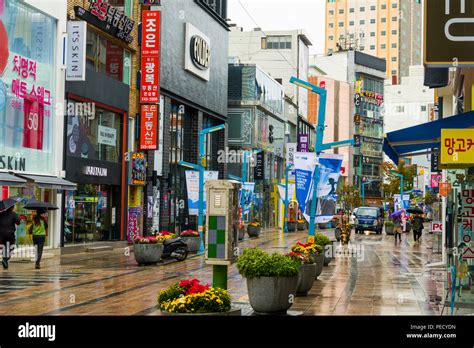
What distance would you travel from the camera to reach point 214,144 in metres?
61.3

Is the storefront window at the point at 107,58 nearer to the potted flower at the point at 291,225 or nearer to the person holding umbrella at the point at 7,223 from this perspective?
the person holding umbrella at the point at 7,223

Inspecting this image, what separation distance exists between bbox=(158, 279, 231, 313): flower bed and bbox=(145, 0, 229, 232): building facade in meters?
31.7

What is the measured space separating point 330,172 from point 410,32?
18285 cm

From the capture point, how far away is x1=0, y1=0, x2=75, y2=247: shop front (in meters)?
26.7

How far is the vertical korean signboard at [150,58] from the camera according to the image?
40.1 m

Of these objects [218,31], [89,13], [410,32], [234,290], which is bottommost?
[234,290]

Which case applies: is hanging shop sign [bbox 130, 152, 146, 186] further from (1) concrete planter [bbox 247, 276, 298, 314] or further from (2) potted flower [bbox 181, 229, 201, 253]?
(1) concrete planter [bbox 247, 276, 298, 314]

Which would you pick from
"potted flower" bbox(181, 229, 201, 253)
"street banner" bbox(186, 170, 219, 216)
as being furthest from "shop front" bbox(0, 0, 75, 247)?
"potted flower" bbox(181, 229, 201, 253)

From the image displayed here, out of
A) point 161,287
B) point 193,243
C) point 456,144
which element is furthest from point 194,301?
point 193,243

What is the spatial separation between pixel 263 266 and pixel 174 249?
47.6ft

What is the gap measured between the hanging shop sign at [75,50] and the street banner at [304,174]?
515 inches
